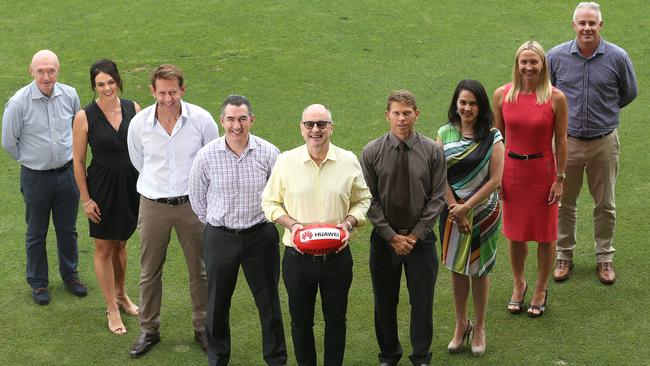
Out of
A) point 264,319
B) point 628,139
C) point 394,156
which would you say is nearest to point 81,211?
point 264,319

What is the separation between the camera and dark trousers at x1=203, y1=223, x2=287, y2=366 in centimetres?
629

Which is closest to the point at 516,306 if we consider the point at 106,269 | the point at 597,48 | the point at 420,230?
the point at 420,230

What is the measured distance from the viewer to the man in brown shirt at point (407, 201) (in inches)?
242

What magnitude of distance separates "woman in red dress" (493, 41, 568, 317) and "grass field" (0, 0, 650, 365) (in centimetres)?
36

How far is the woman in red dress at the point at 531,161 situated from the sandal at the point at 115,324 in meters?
2.62

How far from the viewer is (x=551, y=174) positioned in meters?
6.98

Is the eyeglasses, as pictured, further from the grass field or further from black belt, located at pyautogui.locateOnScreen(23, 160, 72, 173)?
black belt, located at pyautogui.locateOnScreen(23, 160, 72, 173)

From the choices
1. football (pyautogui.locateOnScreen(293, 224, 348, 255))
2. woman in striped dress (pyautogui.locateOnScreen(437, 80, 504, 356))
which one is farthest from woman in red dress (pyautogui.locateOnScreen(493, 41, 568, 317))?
football (pyautogui.locateOnScreen(293, 224, 348, 255))

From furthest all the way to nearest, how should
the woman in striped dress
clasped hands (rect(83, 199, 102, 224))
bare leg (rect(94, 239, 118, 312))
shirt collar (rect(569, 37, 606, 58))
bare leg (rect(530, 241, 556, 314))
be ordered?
shirt collar (rect(569, 37, 606, 58)) → bare leg (rect(530, 241, 556, 314)) → bare leg (rect(94, 239, 118, 312)) → clasped hands (rect(83, 199, 102, 224)) → the woman in striped dress

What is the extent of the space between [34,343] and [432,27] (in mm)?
6543

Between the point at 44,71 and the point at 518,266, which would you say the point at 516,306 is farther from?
the point at 44,71

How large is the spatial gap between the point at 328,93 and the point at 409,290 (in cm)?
455

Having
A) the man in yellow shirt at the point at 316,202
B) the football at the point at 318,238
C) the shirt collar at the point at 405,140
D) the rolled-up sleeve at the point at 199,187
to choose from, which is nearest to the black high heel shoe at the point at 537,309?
the man in yellow shirt at the point at 316,202

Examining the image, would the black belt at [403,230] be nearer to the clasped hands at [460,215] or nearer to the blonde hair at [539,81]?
the clasped hands at [460,215]
